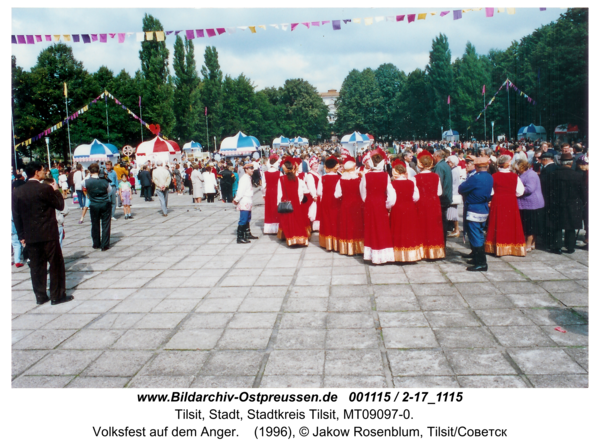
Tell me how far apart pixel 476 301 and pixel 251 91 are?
186 feet

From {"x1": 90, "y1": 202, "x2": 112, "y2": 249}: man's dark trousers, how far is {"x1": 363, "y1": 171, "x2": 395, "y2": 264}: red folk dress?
222 inches

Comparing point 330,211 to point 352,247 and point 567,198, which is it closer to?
point 352,247

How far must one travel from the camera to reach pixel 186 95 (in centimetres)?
5675

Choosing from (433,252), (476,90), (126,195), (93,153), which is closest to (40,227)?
(433,252)

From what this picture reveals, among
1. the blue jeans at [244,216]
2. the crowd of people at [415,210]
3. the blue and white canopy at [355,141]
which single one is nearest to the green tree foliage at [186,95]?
the blue and white canopy at [355,141]

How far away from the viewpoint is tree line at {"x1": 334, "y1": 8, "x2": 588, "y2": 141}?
28.0 metres

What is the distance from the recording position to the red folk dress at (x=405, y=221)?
7832 mm

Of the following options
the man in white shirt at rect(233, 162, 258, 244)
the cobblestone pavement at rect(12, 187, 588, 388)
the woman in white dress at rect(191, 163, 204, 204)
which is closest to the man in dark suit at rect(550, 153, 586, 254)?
the cobblestone pavement at rect(12, 187, 588, 388)

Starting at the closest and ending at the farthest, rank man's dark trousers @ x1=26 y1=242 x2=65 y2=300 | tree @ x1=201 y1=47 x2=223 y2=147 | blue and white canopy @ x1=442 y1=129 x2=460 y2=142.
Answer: man's dark trousers @ x1=26 y1=242 x2=65 y2=300 < blue and white canopy @ x1=442 y1=129 x2=460 y2=142 < tree @ x1=201 y1=47 x2=223 y2=147

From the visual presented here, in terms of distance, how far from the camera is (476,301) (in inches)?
235

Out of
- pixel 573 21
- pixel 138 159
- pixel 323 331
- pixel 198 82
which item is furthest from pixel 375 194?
pixel 198 82

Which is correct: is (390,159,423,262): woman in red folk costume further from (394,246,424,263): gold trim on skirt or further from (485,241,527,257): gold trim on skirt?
(485,241,527,257): gold trim on skirt

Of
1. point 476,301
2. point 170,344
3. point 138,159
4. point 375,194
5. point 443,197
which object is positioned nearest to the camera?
point 170,344

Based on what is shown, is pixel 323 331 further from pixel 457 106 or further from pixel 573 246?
pixel 457 106
